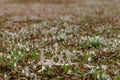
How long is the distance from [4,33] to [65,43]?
3604 millimetres

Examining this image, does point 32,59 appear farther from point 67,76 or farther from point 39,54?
point 67,76

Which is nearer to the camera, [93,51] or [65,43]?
[93,51]

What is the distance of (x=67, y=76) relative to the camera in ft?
31.8

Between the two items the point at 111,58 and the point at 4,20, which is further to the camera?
the point at 4,20

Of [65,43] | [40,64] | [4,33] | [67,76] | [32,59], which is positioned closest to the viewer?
[67,76]

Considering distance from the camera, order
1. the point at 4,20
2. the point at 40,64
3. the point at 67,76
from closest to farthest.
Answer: the point at 67,76, the point at 40,64, the point at 4,20

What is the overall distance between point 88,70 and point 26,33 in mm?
7385

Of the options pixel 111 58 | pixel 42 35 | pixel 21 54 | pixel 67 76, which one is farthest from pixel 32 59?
pixel 42 35

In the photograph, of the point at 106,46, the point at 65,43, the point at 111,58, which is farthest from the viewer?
the point at 65,43

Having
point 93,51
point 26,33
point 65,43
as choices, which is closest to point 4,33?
point 26,33

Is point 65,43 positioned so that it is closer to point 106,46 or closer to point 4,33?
point 106,46

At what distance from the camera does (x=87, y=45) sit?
13.6 meters

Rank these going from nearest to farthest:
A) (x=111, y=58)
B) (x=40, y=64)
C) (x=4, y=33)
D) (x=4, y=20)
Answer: (x=40, y=64) < (x=111, y=58) < (x=4, y=33) < (x=4, y=20)

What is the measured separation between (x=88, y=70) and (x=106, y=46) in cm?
329
